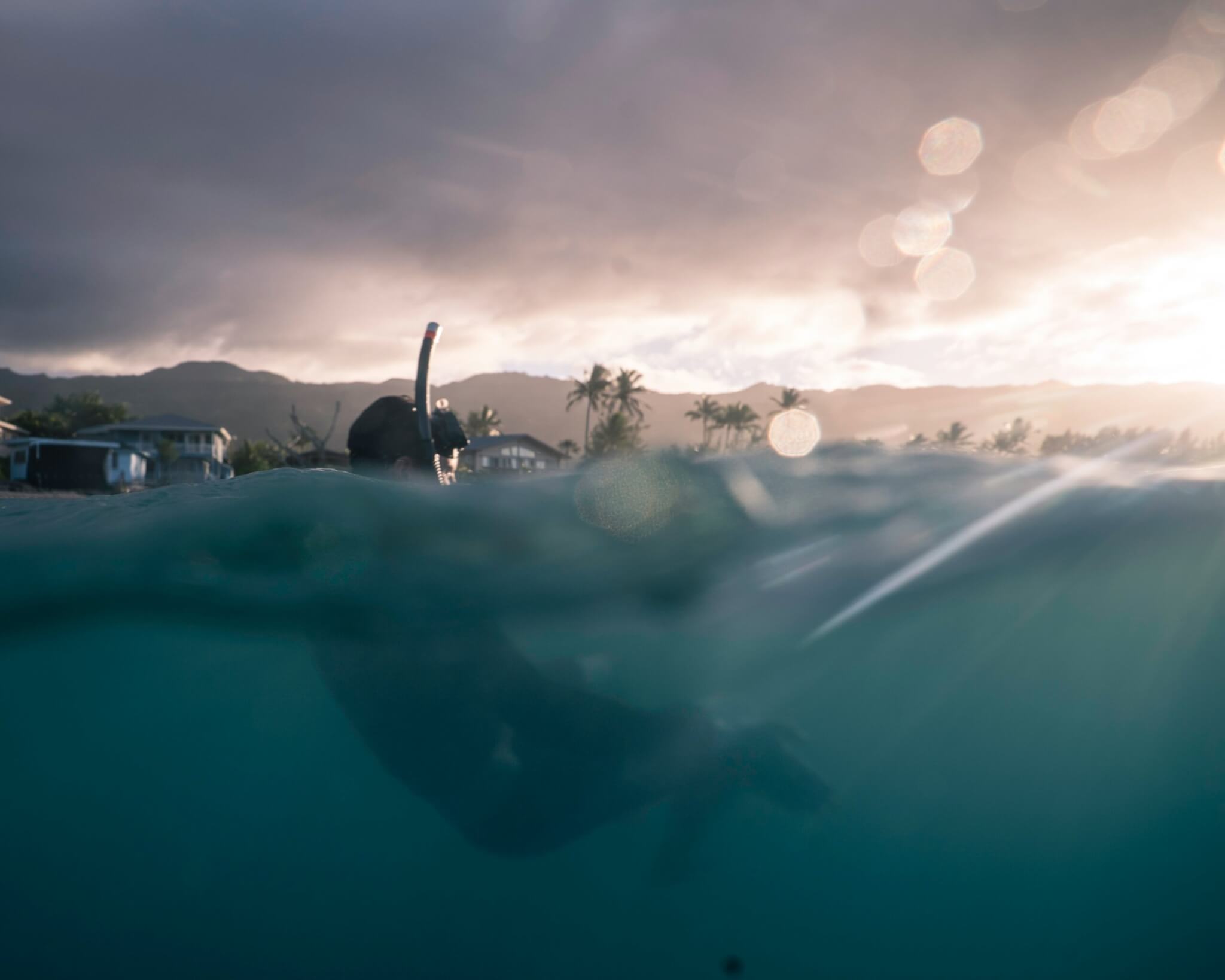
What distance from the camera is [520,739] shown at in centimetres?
461

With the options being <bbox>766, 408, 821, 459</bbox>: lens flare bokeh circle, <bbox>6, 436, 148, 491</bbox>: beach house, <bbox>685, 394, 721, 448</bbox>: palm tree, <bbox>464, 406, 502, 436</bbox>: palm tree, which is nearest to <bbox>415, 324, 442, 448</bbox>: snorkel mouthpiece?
<bbox>766, 408, 821, 459</bbox>: lens flare bokeh circle

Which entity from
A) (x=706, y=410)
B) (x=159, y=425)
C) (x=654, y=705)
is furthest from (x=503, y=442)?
(x=654, y=705)

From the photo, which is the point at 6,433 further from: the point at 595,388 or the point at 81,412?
the point at 595,388

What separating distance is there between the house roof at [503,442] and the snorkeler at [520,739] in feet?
147

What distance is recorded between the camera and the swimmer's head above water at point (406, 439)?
4.39 metres

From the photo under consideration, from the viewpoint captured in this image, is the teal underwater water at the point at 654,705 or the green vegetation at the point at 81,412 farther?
the green vegetation at the point at 81,412

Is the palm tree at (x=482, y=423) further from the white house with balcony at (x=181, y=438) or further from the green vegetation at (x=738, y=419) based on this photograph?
the green vegetation at (x=738, y=419)

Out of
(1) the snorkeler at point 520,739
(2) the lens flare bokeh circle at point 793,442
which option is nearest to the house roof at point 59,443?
(1) the snorkeler at point 520,739

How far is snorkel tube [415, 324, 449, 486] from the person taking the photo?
4.22 meters

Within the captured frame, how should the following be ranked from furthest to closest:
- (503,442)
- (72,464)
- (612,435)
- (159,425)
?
(503,442) < (159,425) < (612,435) < (72,464)

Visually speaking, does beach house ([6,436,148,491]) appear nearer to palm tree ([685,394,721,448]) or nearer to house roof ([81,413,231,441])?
house roof ([81,413,231,441])

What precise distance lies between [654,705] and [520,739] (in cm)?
210

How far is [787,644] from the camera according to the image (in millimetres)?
6168

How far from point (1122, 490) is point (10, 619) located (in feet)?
30.3
